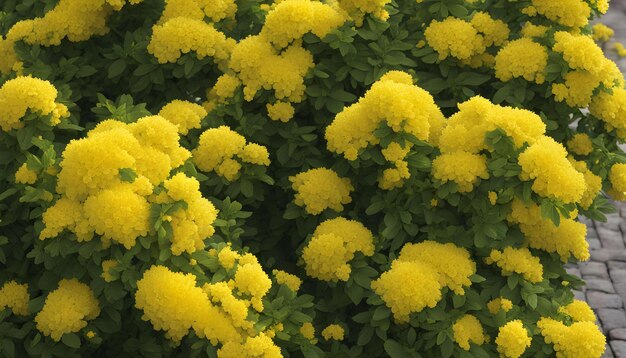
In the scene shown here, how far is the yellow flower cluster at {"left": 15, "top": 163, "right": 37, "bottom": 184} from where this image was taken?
10.7ft

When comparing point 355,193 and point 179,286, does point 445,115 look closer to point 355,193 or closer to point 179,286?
point 355,193

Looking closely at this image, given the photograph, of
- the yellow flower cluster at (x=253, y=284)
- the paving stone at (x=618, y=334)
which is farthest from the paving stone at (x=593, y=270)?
the yellow flower cluster at (x=253, y=284)

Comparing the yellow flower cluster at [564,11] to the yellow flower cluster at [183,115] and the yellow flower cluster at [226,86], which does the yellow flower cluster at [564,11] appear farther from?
the yellow flower cluster at [183,115]

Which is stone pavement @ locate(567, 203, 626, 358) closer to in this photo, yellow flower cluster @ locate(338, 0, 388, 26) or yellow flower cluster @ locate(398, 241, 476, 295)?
yellow flower cluster @ locate(398, 241, 476, 295)

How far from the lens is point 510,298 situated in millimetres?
3502

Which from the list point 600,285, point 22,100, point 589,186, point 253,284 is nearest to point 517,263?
point 589,186

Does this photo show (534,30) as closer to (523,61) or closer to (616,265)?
(523,61)

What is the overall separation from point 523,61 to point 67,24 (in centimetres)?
216

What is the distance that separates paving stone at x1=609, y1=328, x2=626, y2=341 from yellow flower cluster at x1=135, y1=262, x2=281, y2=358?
2691mm

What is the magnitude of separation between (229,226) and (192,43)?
3.17ft

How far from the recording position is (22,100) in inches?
134

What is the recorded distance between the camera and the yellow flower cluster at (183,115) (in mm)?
3793

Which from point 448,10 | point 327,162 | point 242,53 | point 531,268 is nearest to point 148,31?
point 242,53

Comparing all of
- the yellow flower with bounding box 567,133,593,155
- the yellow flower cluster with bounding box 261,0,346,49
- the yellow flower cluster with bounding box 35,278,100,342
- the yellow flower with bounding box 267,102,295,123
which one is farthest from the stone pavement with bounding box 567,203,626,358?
the yellow flower cluster with bounding box 35,278,100,342
